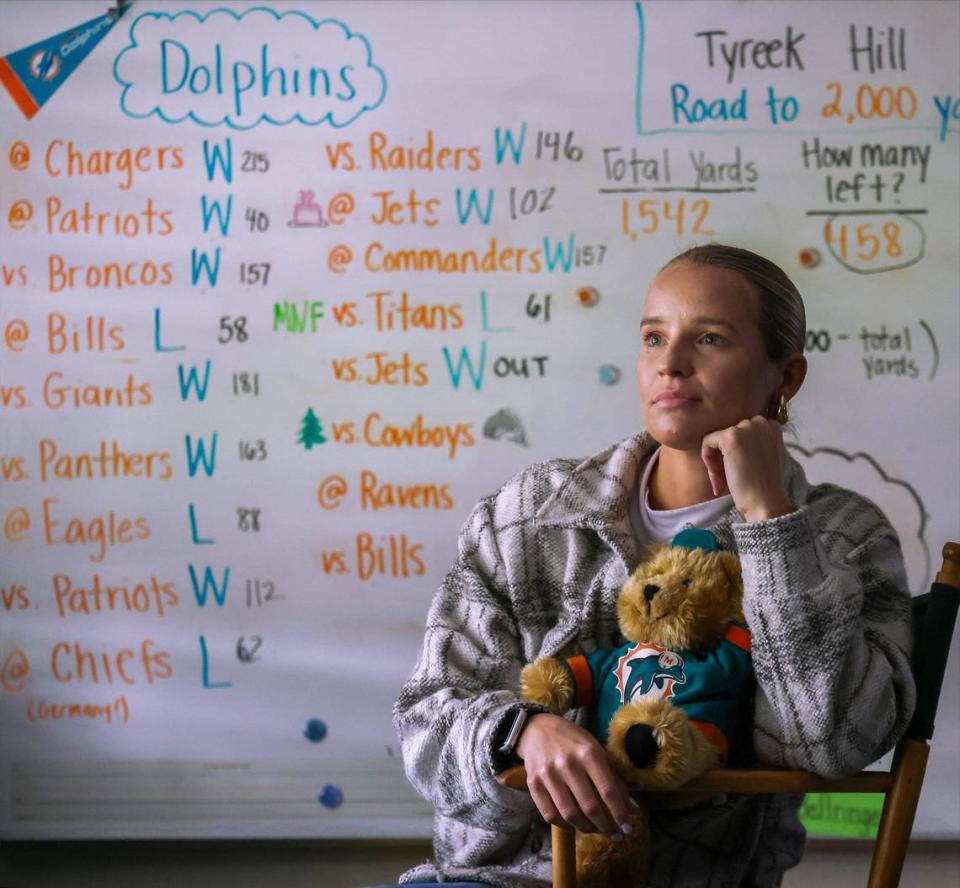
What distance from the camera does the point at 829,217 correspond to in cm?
222

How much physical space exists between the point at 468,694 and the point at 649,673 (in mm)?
229

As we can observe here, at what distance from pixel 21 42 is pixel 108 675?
1.21 meters

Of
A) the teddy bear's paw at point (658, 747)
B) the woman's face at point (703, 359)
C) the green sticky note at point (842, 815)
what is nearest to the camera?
the teddy bear's paw at point (658, 747)

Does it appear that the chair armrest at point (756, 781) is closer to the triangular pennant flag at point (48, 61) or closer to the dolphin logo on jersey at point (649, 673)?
the dolphin logo on jersey at point (649, 673)

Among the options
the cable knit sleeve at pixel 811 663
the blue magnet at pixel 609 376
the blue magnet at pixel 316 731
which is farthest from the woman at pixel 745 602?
the blue magnet at pixel 316 731

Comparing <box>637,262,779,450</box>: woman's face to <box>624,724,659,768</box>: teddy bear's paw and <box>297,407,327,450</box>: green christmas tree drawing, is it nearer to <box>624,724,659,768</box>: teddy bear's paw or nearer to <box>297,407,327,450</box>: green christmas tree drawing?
<box>624,724,659,768</box>: teddy bear's paw

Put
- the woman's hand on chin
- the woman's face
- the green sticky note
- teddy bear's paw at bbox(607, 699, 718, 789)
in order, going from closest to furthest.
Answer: teddy bear's paw at bbox(607, 699, 718, 789) < the woman's hand on chin < the woman's face < the green sticky note

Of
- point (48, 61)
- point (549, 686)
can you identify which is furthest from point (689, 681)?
point (48, 61)

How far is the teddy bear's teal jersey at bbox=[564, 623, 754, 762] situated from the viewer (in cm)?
124

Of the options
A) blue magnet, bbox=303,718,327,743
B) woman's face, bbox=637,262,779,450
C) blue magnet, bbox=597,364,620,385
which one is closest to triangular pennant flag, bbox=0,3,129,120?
blue magnet, bbox=597,364,620,385

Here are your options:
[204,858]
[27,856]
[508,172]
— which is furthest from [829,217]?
[27,856]

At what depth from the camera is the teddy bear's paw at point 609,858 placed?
125 centimetres

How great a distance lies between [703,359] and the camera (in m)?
1.40

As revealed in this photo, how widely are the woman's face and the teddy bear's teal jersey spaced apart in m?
0.25
